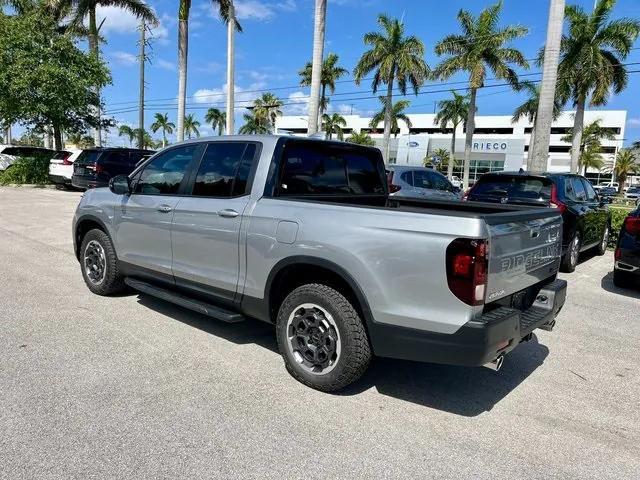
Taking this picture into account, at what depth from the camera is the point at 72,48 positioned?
21281 millimetres

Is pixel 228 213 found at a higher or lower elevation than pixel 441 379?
higher

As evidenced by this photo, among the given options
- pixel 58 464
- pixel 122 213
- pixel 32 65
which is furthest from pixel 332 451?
pixel 32 65

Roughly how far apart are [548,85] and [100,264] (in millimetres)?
11373

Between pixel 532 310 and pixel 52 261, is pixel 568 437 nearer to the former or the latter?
pixel 532 310

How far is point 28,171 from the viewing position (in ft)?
72.3

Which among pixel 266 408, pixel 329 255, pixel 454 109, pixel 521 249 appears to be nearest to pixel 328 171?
pixel 329 255

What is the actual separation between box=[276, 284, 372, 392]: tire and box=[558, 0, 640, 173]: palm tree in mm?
27012

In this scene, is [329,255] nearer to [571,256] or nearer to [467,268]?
[467,268]

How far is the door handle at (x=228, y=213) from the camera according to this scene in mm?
3995

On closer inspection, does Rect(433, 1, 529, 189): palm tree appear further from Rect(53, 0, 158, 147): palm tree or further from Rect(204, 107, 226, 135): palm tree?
Rect(204, 107, 226, 135): palm tree

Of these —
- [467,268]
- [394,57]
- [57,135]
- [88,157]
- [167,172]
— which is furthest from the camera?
[394,57]

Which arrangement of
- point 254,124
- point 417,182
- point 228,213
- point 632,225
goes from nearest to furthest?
point 228,213, point 632,225, point 417,182, point 254,124

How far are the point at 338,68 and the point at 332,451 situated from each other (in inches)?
1543

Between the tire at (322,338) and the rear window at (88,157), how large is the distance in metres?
15.4
